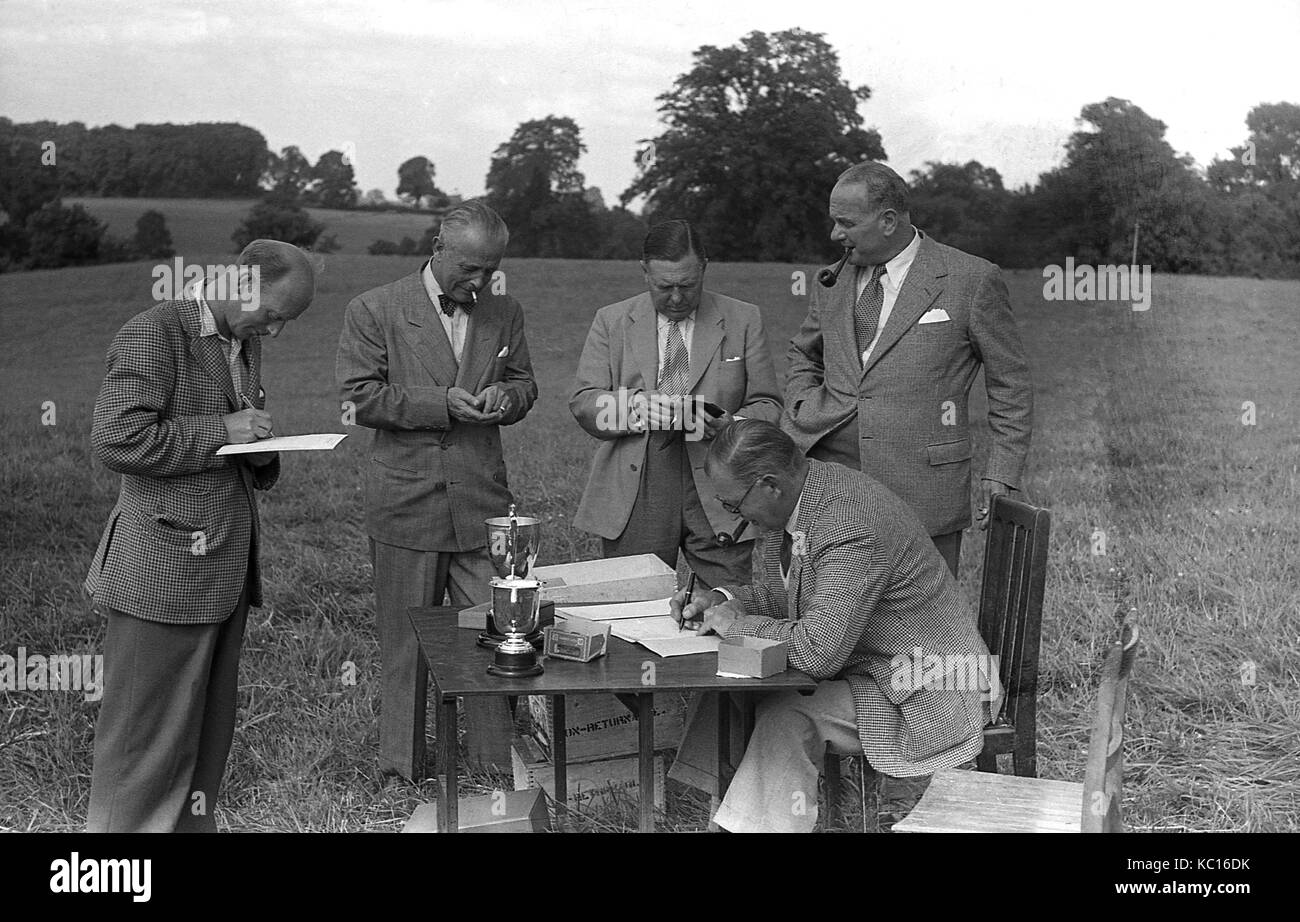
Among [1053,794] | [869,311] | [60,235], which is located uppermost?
[60,235]

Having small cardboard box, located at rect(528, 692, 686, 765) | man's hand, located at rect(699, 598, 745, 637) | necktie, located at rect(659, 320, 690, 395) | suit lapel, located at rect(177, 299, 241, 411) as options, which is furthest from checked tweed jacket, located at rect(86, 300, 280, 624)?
necktie, located at rect(659, 320, 690, 395)

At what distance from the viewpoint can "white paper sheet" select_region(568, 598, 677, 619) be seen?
3434 millimetres

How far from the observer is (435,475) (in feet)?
13.8

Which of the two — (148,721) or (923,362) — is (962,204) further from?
(148,721)

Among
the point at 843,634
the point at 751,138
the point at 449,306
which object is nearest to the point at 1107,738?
the point at 843,634

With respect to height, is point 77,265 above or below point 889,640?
above

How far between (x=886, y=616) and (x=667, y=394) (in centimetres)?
132

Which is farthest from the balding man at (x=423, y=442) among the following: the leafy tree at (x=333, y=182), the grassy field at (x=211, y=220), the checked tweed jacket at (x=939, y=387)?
the grassy field at (x=211, y=220)

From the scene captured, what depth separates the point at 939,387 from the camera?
4.03 m

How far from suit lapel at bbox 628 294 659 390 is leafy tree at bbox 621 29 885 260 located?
4.06 metres
